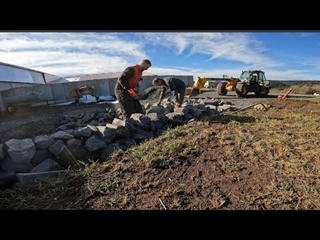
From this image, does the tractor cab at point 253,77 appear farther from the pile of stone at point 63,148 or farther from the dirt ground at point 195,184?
the dirt ground at point 195,184

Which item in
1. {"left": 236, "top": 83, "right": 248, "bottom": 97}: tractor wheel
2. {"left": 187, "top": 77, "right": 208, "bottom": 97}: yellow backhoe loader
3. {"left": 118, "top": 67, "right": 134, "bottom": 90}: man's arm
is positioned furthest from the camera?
{"left": 187, "top": 77, "right": 208, "bottom": 97}: yellow backhoe loader

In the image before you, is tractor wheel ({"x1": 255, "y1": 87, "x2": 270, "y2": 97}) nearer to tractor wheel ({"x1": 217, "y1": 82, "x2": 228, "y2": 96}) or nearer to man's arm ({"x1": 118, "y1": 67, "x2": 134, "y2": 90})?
tractor wheel ({"x1": 217, "y1": 82, "x2": 228, "y2": 96})

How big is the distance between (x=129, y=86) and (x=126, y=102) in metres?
0.40

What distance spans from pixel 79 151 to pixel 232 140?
7.57 feet

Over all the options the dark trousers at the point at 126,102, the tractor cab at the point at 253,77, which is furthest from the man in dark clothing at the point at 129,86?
the tractor cab at the point at 253,77

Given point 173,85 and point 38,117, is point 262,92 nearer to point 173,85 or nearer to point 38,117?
point 173,85

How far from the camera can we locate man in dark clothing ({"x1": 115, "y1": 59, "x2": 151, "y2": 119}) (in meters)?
4.70

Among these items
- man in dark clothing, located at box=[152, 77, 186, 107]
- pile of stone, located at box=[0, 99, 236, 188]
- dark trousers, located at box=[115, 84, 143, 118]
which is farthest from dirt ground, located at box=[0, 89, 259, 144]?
man in dark clothing, located at box=[152, 77, 186, 107]

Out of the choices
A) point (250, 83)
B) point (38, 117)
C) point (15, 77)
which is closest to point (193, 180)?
point (38, 117)

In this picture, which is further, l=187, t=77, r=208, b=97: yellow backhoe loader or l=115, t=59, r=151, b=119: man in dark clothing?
l=187, t=77, r=208, b=97: yellow backhoe loader

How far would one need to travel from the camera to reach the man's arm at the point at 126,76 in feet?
15.4
